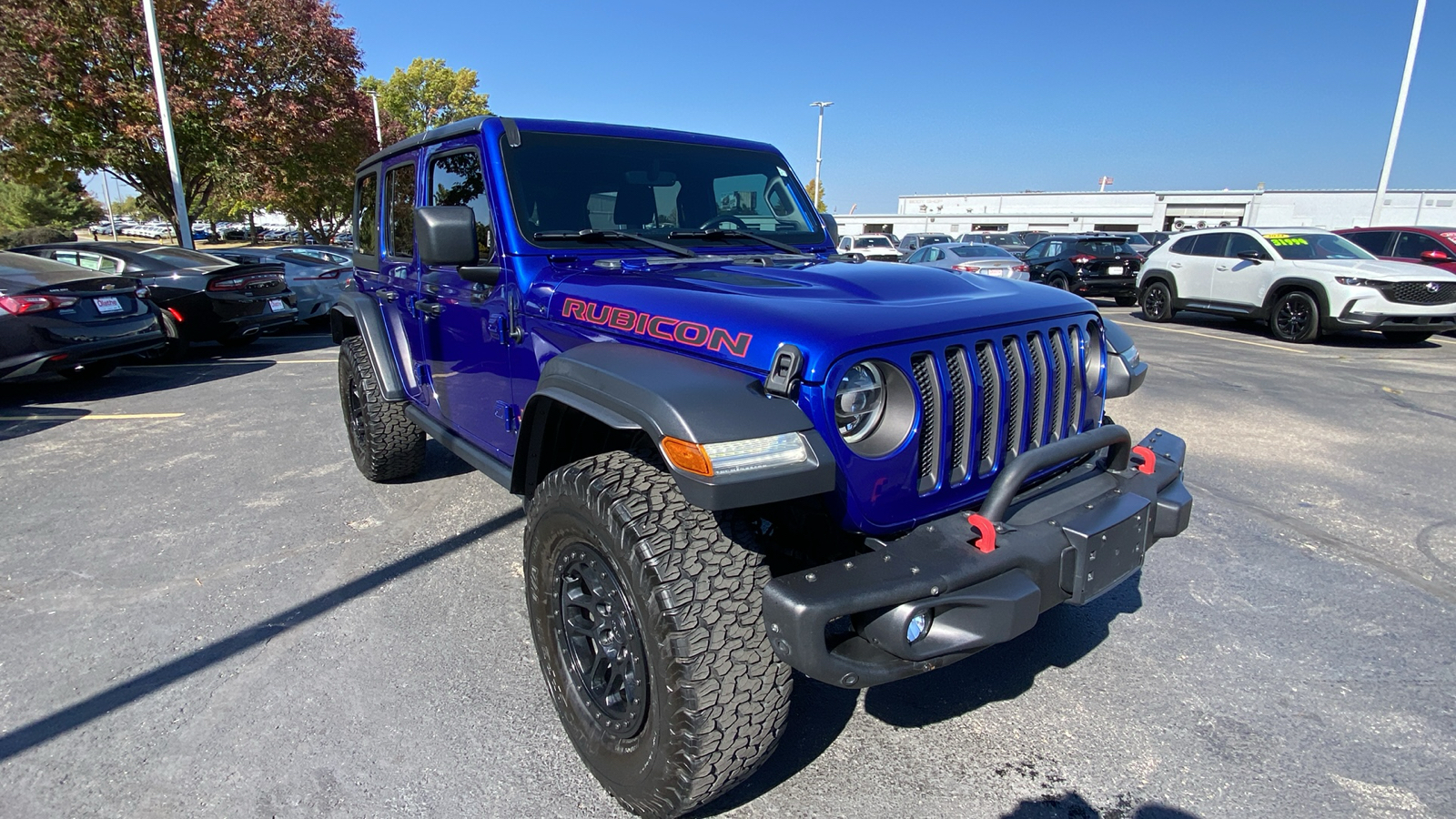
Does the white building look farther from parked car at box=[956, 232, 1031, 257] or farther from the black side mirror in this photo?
the black side mirror

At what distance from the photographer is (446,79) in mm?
41500

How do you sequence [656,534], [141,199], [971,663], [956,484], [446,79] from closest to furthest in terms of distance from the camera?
[656,534], [956,484], [971,663], [141,199], [446,79]

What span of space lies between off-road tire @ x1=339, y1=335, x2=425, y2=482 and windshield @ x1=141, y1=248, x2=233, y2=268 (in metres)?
6.81

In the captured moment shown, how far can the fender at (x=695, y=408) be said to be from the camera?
68.2 inches

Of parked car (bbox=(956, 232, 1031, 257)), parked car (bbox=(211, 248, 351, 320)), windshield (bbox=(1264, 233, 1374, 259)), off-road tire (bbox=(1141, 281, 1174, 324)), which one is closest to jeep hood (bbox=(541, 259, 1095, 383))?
parked car (bbox=(211, 248, 351, 320))

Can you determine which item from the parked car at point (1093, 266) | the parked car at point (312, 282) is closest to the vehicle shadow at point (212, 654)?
the parked car at point (312, 282)

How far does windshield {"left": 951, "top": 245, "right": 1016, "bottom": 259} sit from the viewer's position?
48.4ft

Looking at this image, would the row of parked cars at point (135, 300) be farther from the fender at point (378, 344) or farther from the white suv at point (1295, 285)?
the white suv at point (1295, 285)

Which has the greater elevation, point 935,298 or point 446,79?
point 446,79

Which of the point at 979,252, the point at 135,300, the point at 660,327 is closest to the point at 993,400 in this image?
the point at 660,327

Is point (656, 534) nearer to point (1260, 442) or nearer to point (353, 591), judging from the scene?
point (353, 591)

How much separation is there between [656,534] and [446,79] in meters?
46.2

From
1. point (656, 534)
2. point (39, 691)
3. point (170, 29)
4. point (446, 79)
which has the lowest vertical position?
point (39, 691)

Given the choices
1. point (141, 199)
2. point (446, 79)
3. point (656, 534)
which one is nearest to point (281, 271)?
point (656, 534)
